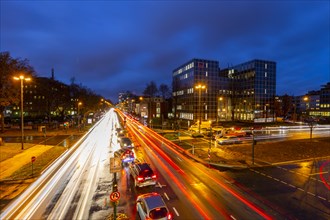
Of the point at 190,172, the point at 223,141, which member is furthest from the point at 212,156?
the point at 223,141

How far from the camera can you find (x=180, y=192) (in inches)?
603

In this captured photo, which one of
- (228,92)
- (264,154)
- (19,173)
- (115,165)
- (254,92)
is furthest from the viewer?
(228,92)

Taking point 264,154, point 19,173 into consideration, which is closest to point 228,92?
point 264,154

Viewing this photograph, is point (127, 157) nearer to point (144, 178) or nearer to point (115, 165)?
point (144, 178)

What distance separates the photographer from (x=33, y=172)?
1878 centimetres

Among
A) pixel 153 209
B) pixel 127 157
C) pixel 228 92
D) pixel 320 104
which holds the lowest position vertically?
pixel 127 157

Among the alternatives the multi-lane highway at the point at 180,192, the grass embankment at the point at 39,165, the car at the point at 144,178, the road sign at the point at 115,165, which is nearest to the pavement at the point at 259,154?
the multi-lane highway at the point at 180,192

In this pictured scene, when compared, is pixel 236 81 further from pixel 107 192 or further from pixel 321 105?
pixel 321 105

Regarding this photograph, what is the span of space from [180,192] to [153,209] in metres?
5.22

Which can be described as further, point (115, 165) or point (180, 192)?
point (180, 192)

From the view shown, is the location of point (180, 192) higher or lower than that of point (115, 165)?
lower

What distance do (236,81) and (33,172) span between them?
7519 centimetres

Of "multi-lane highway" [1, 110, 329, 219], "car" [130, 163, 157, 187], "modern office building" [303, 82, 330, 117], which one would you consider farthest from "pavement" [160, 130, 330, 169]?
"modern office building" [303, 82, 330, 117]

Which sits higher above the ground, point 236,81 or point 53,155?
point 236,81
